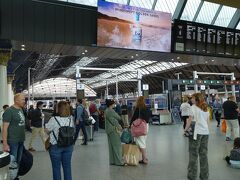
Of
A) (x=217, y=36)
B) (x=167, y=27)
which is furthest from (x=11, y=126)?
(x=217, y=36)

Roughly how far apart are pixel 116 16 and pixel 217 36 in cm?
489

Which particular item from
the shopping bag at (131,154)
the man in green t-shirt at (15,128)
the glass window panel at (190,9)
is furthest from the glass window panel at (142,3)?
Answer: the man in green t-shirt at (15,128)

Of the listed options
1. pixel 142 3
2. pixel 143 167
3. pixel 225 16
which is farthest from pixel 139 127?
pixel 225 16

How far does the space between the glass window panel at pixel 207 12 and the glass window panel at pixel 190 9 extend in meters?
0.39

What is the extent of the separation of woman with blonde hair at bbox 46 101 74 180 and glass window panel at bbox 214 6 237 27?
44.0 ft

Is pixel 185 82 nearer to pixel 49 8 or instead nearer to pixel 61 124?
pixel 49 8

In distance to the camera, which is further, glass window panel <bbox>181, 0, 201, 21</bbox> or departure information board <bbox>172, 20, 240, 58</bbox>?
glass window panel <bbox>181, 0, 201, 21</bbox>

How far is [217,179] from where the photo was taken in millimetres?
6422

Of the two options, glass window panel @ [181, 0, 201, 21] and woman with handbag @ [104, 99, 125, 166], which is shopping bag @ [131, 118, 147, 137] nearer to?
woman with handbag @ [104, 99, 125, 166]

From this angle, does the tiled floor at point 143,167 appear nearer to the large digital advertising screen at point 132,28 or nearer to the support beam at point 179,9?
the large digital advertising screen at point 132,28

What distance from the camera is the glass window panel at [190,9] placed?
15723 mm

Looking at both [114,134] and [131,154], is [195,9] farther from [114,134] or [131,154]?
[131,154]

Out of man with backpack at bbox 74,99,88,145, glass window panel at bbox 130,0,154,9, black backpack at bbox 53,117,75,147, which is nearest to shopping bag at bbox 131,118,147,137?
black backpack at bbox 53,117,75,147

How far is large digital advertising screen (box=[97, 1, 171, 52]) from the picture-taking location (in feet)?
40.5
